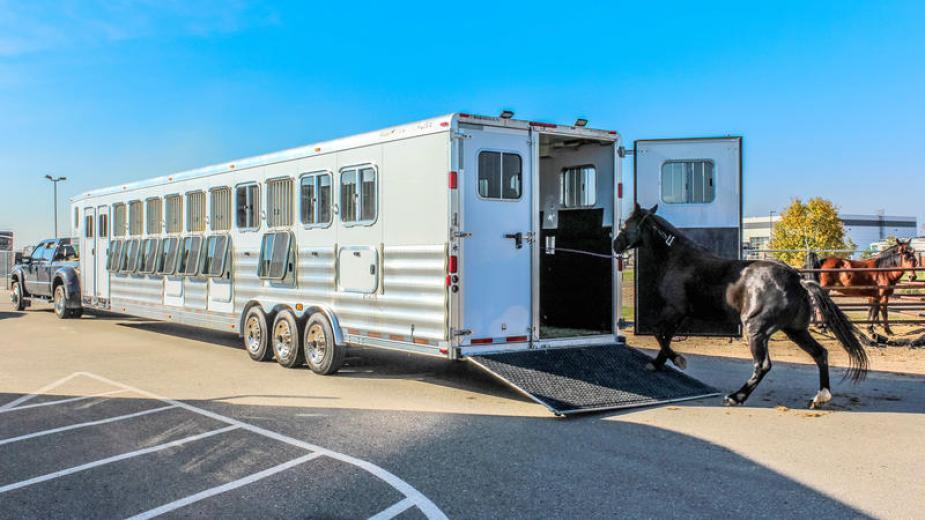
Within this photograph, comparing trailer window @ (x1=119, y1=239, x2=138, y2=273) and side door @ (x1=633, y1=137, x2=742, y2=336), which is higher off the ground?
side door @ (x1=633, y1=137, x2=742, y2=336)

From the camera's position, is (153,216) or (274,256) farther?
(153,216)

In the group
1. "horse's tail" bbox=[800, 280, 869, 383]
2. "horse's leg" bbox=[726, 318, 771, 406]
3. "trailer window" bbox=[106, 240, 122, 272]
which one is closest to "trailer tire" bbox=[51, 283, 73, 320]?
"trailer window" bbox=[106, 240, 122, 272]

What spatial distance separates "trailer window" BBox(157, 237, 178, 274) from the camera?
13.1 meters

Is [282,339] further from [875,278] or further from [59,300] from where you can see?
[875,278]

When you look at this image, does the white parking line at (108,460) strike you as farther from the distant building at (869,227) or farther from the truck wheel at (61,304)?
the distant building at (869,227)

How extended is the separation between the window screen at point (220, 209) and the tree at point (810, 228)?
41.3m

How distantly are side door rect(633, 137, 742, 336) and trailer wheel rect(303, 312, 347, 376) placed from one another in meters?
4.33

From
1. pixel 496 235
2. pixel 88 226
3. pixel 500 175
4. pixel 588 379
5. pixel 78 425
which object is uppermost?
pixel 500 175

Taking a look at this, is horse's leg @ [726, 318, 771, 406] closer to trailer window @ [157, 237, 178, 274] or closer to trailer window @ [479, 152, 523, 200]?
trailer window @ [479, 152, 523, 200]

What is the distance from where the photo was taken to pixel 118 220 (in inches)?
599

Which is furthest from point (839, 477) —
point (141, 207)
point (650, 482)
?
point (141, 207)

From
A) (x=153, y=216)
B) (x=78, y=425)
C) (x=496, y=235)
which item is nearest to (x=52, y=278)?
(x=153, y=216)

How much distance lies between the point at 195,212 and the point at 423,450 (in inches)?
321

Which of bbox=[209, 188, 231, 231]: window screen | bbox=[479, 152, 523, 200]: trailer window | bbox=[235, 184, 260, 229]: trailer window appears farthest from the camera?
bbox=[209, 188, 231, 231]: window screen
